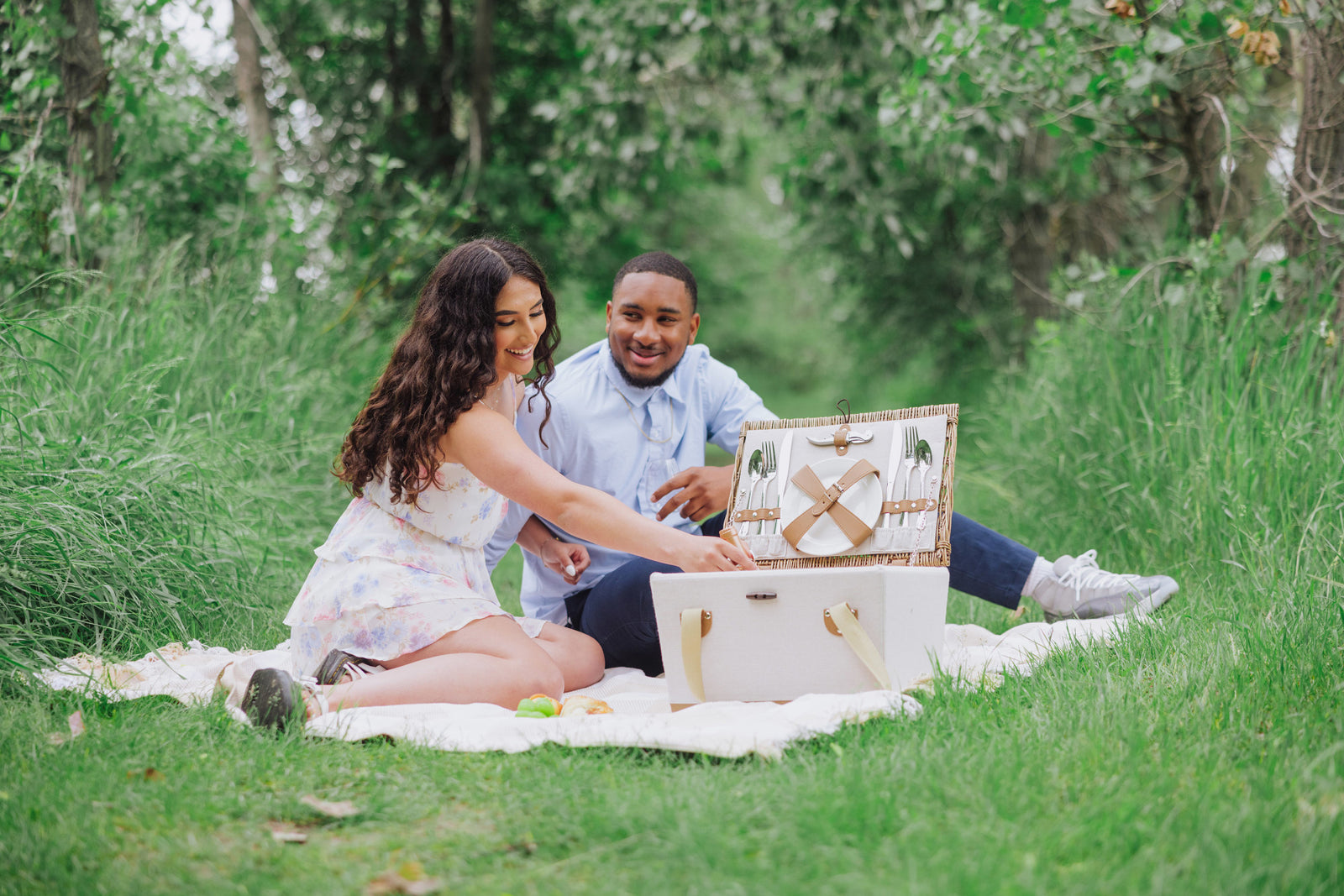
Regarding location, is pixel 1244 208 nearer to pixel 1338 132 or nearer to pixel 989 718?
pixel 1338 132

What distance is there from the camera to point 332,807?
1.88m

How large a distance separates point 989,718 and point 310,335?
401cm

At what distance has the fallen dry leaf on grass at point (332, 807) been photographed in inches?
73.6

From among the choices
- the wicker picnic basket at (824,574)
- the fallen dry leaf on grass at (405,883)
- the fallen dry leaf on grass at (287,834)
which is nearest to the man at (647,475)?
the wicker picnic basket at (824,574)

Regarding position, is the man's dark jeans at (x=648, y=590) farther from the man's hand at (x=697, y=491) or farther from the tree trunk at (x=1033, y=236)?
the tree trunk at (x=1033, y=236)

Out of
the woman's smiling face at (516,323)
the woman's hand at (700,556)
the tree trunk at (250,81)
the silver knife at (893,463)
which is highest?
the tree trunk at (250,81)

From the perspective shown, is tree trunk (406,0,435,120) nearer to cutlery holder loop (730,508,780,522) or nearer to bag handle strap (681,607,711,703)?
cutlery holder loop (730,508,780,522)

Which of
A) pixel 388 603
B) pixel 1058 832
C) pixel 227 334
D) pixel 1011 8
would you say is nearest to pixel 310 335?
pixel 227 334

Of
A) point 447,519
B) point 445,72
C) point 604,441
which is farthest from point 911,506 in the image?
point 445,72

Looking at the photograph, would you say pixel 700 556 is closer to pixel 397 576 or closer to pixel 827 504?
pixel 827 504

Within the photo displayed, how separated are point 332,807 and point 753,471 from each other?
1.55 meters

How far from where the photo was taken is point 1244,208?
4926 millimetres

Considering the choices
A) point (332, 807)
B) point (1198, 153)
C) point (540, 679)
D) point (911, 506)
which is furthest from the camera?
point (1198, 153)

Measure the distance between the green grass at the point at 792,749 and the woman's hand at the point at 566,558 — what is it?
0.94 meters
